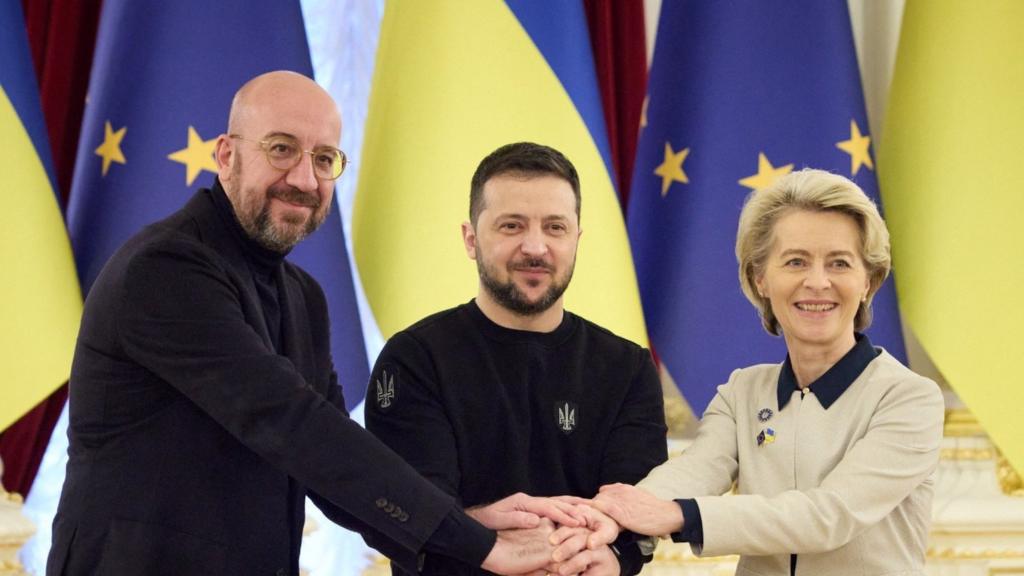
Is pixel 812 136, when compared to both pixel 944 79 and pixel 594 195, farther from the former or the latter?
pixel 594 195

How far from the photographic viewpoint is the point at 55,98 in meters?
3.84

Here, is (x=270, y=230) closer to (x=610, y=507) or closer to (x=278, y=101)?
(x=278, y=101)

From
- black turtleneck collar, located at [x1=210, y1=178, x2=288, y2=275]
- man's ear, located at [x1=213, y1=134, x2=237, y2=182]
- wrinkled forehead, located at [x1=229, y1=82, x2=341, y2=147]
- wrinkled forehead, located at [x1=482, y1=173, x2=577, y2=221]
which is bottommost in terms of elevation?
black turtleneck collar, located at [x1=210, y1=178, x2=288, y2=275]

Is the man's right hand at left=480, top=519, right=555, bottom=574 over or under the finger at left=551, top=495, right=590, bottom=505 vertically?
under

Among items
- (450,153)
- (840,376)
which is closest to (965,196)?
(450,153)

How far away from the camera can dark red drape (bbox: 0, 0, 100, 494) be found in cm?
370

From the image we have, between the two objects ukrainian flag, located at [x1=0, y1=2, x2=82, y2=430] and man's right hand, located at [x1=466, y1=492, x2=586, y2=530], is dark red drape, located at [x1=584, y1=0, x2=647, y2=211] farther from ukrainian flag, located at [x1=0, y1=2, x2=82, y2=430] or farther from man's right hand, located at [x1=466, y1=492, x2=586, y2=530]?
man's right hand, located at [x1=466, y1=492, x2=586, y2=530]

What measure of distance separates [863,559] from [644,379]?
584 mm

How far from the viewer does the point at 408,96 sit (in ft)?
12.1

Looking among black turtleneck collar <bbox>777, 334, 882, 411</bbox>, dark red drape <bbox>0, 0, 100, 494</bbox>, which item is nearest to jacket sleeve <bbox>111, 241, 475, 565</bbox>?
black turtleneck collar <bbox>777, 334, 882, 411</bbox>

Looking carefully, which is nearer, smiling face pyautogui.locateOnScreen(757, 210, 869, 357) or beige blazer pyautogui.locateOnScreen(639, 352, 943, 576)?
beige blazer pyautogui.locateOnScreen(639, 352, 943, 576)

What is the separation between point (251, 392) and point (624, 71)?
7.78 ft

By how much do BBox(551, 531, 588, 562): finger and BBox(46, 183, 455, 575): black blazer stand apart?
0.85 ft

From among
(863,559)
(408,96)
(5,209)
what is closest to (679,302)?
(408,96)
